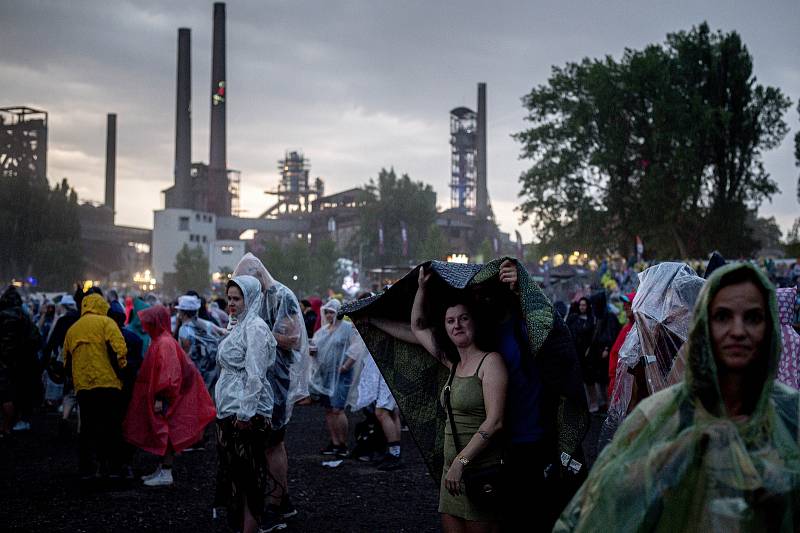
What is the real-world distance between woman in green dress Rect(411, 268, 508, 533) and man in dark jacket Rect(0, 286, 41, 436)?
8.08m

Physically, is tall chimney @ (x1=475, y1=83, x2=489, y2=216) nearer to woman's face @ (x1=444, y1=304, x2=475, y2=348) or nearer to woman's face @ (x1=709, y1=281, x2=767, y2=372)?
woman's face @ (x1=444, y1=304, x2=475, y2=348)

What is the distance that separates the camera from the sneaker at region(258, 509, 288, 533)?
6.53m

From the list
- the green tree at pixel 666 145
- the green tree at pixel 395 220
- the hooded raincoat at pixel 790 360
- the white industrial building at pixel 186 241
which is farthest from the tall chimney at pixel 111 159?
the hooded raincoat at pixel 790 360

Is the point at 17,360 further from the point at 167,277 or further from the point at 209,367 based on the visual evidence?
the point at 167,277

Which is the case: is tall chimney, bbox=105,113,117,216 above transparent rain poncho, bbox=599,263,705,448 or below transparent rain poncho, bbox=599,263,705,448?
above

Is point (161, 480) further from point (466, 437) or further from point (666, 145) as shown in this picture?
point (666, 145)

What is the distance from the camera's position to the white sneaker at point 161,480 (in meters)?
8.35

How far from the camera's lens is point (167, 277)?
90.3 metres

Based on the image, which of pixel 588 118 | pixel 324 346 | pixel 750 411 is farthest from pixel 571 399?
pixel 588 118

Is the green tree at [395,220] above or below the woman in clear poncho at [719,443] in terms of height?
above

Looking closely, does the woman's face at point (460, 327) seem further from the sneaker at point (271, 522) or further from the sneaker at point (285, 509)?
the sneaker at point (285, 509)

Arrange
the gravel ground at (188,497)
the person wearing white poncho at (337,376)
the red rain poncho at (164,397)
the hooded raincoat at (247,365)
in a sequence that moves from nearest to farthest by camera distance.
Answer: the hooded raincoat at (247,365)
the gravel ground at (188,497)
the red rain poncho at (164,397)
the person wearing white poncho at (337,376)

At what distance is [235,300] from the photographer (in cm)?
578

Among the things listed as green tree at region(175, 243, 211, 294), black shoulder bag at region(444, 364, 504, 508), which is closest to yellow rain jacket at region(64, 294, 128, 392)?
black shoulder bag at region(444, 364, 504, 508)
